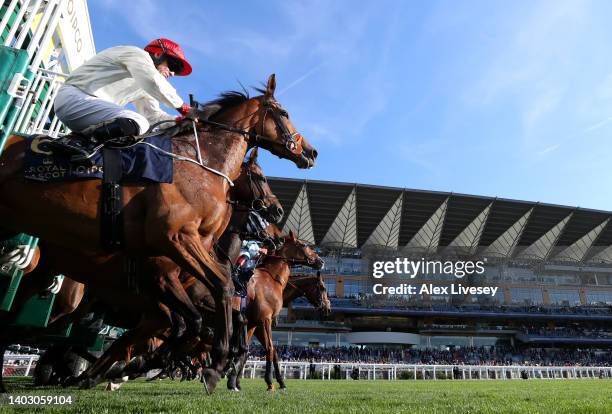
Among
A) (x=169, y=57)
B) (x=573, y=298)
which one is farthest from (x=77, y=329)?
(x=573, y=298)

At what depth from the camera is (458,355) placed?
52719 millimetres

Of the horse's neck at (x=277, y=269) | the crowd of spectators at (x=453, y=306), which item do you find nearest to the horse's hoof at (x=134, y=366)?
the horse's neck at (x=277, y=269)

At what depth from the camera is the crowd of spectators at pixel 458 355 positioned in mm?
49156

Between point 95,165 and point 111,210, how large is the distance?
39 centimetres

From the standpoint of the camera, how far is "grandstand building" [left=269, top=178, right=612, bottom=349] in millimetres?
55719

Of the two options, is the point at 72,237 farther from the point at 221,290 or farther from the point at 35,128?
the point at 35,128

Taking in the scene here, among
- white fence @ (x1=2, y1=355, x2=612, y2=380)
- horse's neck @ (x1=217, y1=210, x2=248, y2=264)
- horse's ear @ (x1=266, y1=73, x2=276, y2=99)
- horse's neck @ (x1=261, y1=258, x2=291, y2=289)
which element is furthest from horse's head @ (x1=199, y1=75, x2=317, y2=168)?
white fence @ (x1=2, y1=355, x2=612, y2=380)

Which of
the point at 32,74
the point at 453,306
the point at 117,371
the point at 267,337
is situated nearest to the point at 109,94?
the point at 32,74

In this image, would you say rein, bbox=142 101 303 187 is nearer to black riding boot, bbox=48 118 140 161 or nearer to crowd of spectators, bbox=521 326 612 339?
black riding boot, bbox=48 118 140 161

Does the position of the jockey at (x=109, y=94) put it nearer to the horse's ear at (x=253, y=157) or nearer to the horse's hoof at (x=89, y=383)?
the horse's ear at (x=253, y=157)

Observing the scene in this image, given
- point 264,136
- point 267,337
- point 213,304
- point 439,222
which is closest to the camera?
point 264,136

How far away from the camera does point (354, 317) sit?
5800 centimetres

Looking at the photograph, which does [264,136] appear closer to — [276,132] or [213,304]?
Result: [276,132]

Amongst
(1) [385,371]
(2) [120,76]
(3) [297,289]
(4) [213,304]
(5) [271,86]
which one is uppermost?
(5) [271,86]
